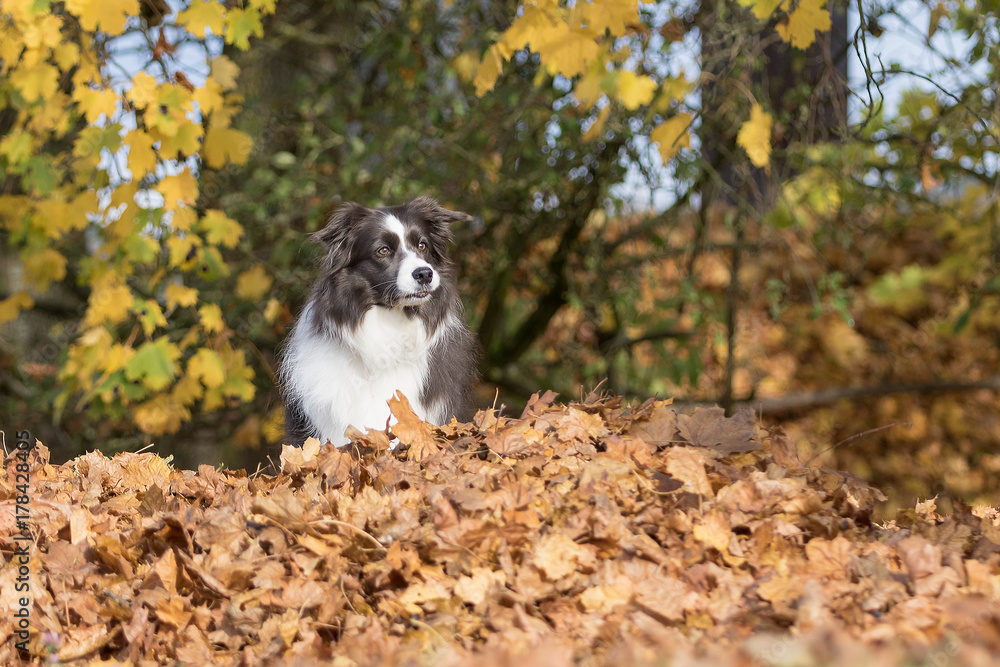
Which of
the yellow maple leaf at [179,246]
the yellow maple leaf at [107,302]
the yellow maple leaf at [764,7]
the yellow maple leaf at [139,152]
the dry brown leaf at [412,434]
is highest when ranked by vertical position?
the yellow maple leaf at [764,7]

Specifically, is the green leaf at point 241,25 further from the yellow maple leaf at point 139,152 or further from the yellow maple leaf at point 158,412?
the yellow maple leaf at point 158,412

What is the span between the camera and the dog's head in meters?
4.50

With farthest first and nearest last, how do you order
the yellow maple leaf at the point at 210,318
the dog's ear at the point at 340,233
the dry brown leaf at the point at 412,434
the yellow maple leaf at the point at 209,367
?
the yellow maple leaf at the point at 210,318 → the yellow maple leaf at the point at 209,367 → the dog's ear at the point at 340,233 → the dry brown leaf at the point at 412,434

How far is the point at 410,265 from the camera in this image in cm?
450

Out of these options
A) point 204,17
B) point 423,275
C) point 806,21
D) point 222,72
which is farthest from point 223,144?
point 806,21

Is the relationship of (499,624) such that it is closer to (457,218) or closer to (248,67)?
(457,218)

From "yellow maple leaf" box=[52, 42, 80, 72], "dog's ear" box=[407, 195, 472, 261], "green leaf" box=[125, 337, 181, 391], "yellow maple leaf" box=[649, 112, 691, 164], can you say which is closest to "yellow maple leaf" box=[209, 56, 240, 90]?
"yellow maple leaf" box=[52, 42, 80, 72]

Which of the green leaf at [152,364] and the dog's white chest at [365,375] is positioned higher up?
the dog's white chest at [365,375]

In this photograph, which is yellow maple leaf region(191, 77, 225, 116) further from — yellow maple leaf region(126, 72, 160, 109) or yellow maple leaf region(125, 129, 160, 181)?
yellow maple leaf region(125, 129, 160, 181)

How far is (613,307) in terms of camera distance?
784cm

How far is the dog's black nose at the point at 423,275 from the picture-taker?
4.46m

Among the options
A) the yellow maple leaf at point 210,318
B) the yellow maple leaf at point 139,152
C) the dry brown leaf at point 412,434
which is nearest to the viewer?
the dry brown leaf at point 412,434

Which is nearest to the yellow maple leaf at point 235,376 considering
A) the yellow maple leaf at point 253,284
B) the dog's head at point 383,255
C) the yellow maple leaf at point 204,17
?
the yellow maple leaf at point 253,284

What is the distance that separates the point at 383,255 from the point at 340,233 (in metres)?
0.31
